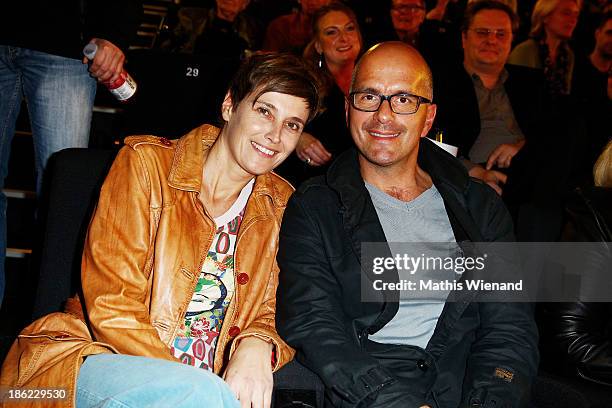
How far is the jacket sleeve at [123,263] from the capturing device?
191cm

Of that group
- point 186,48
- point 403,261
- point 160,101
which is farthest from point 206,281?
point 186,48

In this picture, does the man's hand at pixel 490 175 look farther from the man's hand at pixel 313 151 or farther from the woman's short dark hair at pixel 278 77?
the woman's short dark hair at pixel 278 77

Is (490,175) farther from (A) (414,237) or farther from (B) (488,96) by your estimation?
(A) (414,237)

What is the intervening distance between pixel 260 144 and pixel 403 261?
0.58 m

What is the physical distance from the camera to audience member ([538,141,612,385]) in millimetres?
2250

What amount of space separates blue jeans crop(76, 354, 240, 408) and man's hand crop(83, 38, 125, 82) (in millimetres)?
1215

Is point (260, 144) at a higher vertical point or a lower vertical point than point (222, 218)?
higher

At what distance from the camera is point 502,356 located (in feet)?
A: 7.43

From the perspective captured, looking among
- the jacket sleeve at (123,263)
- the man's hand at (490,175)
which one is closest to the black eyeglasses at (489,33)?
the man's hand at (490,175)

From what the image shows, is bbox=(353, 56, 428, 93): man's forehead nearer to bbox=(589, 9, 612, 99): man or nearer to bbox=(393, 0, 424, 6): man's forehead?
bbox=(393, 0, 424, 6): man's forehead

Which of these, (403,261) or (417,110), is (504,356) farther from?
(417,110)

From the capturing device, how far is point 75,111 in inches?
108

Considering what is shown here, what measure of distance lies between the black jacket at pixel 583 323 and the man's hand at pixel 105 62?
165cm

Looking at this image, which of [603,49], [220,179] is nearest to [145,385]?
[220,179]
